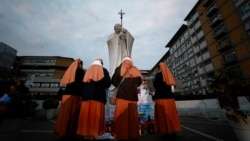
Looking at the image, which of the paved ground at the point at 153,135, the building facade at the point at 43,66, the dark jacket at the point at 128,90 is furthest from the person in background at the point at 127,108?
the building facade at the point at 43,66

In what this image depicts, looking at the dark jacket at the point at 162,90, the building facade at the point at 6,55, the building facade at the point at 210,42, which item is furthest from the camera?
the building facade at the point at 6,55

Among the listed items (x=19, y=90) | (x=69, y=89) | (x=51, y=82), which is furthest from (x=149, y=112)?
(x=51, y=82)

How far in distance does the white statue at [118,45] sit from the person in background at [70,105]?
3.55 metres

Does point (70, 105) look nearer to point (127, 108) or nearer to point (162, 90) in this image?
point (127, 108)

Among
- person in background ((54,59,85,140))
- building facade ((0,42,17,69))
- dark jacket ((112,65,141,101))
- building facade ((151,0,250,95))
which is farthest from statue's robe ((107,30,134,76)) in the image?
building facade ((0,42,17,69))

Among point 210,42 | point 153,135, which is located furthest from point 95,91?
point 210,42

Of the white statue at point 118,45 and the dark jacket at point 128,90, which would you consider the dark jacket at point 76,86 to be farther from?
the white statue at point 118,45

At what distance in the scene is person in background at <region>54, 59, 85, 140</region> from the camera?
388 cm

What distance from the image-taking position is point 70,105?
4078 mm

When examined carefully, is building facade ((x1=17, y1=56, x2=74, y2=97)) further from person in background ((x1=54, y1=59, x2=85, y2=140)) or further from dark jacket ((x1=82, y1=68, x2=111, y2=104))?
dark jacket ((x1=82, y1=68, x2=111, y2=104))

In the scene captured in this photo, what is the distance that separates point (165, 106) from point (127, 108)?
1.41 meters

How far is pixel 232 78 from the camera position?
320cm

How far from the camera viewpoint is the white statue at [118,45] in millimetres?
7951

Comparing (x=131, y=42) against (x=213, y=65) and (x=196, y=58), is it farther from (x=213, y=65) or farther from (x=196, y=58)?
(x=196, y=58)
